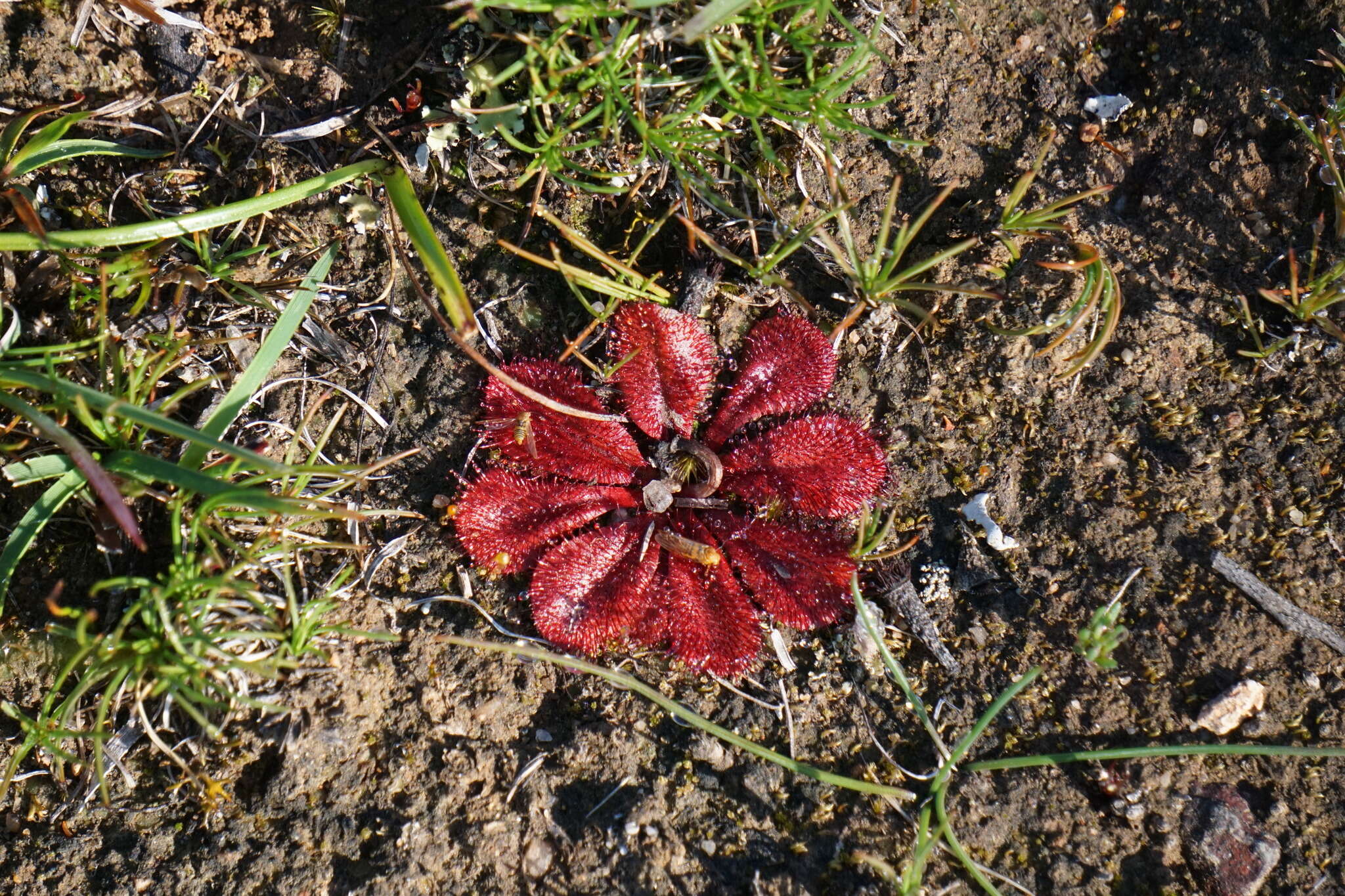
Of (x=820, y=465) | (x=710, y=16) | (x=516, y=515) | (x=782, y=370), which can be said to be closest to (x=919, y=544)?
(x=820, y=465)

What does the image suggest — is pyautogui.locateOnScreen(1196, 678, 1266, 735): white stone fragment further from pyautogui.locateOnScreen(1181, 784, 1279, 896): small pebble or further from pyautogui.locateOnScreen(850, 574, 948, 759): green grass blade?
pyautogui.locateOnScreen(850, 574, 948, 759): green grass blade

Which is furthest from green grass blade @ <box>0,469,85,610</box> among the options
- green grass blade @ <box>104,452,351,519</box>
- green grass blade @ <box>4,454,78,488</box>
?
green grass blade @ <box>104,452,351,519</box>

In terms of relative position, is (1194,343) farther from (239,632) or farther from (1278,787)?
(239,632)

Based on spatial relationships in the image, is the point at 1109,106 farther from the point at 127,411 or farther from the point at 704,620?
the point at 127,411

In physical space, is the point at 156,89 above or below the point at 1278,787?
above

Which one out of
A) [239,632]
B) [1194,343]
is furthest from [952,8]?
[239,632]

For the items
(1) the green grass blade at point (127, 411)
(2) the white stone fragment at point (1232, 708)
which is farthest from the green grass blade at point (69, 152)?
(2) the white stone fragment at point (1232, 708)
